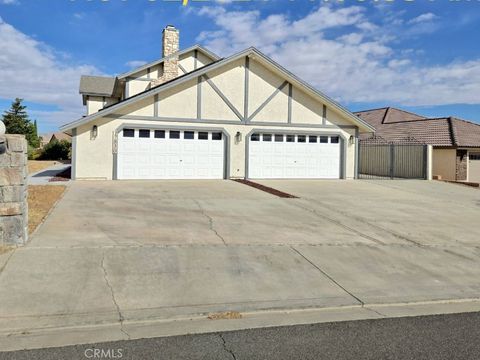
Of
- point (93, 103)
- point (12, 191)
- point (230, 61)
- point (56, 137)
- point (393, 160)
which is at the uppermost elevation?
point (56, 137)

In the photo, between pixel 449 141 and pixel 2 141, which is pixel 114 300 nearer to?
pixel 2 141

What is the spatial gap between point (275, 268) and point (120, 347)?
2998 mm

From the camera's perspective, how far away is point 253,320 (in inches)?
183

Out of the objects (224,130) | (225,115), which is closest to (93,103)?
(225,115)

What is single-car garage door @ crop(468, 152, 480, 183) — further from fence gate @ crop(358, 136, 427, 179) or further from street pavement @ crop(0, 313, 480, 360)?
street pavement @ crop(0, 313, 480, 360)

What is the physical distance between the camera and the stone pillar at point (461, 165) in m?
25.8

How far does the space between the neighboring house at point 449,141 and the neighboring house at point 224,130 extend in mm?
8203

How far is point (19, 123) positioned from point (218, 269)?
205ft

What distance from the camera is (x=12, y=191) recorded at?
6434 mm

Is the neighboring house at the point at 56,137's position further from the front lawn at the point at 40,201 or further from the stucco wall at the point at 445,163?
the stucco wall at the point at 445,163

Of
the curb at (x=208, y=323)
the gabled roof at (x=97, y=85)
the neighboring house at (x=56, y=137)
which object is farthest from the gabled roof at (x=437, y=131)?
the neighboring house at (x=56, y=137)

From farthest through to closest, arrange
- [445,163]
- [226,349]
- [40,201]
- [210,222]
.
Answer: [445,163]
[40,201]
[210,222]
[226,349]

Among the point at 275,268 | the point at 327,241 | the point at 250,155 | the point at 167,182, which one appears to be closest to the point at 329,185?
the point at 250,155

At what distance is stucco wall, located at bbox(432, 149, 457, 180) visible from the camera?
26.0 meters
